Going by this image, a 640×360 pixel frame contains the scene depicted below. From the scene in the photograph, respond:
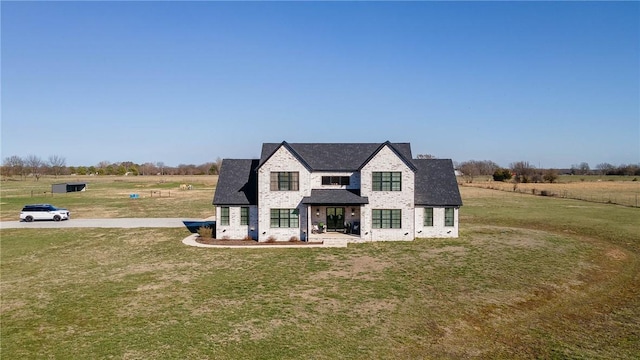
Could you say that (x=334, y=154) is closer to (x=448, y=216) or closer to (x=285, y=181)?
(x=285, y=181)

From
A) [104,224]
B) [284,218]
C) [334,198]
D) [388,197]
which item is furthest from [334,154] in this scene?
[104,224]

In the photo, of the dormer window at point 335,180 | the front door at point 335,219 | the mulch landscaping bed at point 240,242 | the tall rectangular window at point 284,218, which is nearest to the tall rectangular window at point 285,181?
the tall rectangular window at point 284,218

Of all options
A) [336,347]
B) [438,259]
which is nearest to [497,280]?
[438,259]

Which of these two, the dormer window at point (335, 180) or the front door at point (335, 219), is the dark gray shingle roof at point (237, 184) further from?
the front door at point (335, 219)

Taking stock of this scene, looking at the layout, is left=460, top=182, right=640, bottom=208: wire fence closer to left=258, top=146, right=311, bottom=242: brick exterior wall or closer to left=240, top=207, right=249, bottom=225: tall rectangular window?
left=258, top=146, right=311, bottom=242: brick exterior wall

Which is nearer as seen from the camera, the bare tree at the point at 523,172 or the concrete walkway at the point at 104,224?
the concrete walkway at the point at 104,224

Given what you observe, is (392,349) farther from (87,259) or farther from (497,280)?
(87,259)
